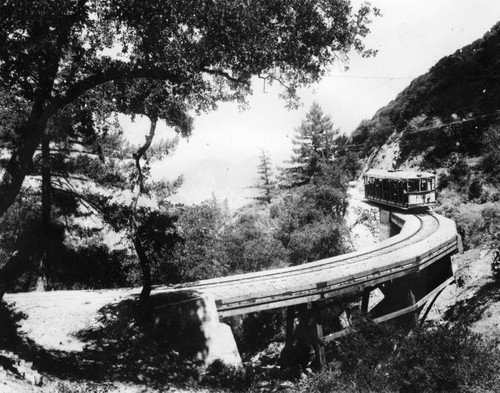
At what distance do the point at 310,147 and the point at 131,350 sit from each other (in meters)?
43.1

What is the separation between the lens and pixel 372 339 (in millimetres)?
12250

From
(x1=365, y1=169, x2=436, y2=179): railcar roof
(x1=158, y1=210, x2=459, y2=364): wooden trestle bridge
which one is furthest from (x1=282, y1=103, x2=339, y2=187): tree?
(x1=158, y1=210, x2=459, y2=364): wooden trestle bridge

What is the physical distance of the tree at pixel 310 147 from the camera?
159 ft

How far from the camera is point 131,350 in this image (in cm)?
1026

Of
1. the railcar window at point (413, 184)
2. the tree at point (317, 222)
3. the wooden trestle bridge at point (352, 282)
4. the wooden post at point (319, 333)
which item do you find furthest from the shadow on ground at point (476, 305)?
the railcar window at point (413, 184)

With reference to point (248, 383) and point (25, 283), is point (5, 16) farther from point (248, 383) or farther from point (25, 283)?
point (25, 283)

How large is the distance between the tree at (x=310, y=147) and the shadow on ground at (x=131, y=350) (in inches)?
1483

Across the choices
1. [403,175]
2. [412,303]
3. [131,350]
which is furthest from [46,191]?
[403,175]

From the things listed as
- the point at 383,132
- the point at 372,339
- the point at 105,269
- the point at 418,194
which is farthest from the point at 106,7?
the point at 383,132

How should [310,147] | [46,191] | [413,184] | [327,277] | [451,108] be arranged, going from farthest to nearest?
[310,147]
[451,108]
[413,184]
[327,277]
[46,191]

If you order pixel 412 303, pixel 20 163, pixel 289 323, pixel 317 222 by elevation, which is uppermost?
pixel 20 163

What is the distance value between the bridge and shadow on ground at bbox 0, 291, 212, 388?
0.11 m

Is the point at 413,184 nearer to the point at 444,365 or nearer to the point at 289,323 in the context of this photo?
the point at 289,323

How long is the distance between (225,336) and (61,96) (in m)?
8.76
